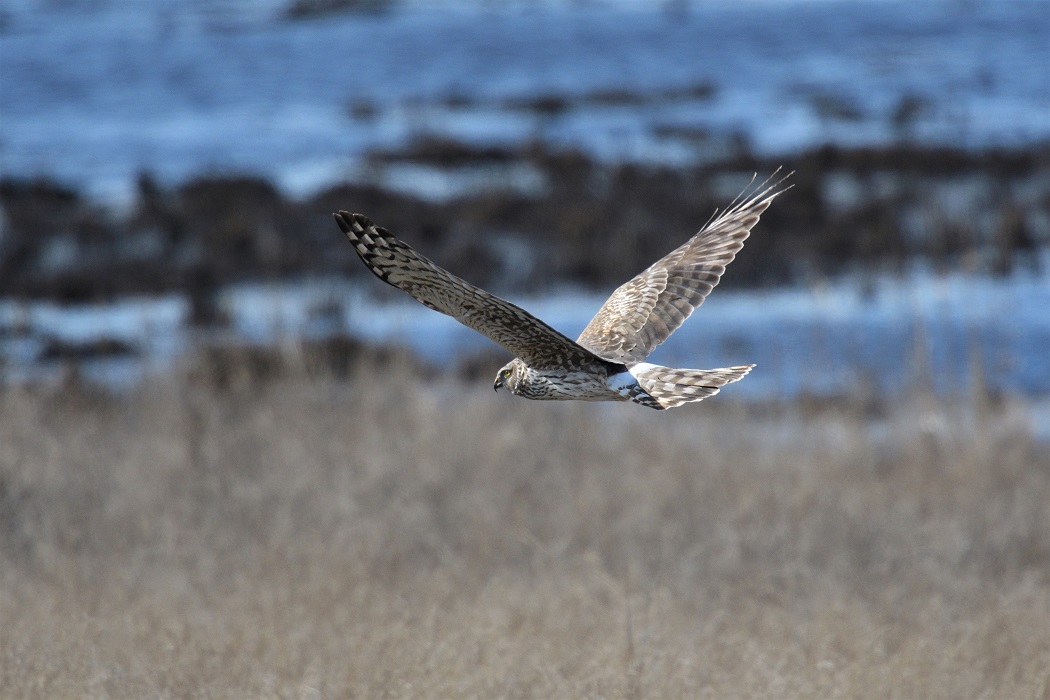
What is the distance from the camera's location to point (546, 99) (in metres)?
29.9

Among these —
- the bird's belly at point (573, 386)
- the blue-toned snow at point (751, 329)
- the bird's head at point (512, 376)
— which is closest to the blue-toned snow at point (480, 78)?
the blue-toned snow at point (751, 329)

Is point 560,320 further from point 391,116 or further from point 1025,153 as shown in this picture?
point 391,116

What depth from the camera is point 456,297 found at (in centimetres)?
462

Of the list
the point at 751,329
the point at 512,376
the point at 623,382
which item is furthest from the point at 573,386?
the point at 751,329

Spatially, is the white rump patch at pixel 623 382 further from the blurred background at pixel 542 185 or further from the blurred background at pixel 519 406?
Answer: the blurred background at pixel 542 185

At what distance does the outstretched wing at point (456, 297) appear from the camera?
4.41 m

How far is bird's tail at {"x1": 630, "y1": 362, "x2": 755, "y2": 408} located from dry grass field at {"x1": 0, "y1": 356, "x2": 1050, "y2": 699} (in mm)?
1891

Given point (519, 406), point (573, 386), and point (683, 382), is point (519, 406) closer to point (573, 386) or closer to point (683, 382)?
point (573, 386)

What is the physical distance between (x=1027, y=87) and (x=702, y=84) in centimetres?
757

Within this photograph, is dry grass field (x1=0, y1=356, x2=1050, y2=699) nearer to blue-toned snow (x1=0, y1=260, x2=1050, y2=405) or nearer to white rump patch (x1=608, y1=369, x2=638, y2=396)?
blue-toned snow (x1=0, y1=260, x2=1050, y2=405)

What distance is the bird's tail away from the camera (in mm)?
4637

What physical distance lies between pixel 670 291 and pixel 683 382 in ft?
4.23

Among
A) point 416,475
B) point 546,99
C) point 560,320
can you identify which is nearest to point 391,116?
point 546,99

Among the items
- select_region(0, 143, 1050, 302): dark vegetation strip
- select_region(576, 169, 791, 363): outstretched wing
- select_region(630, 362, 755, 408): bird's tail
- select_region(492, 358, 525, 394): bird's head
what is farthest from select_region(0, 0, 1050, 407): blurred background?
select_region(630, 362, 755, 408): bird's tail
